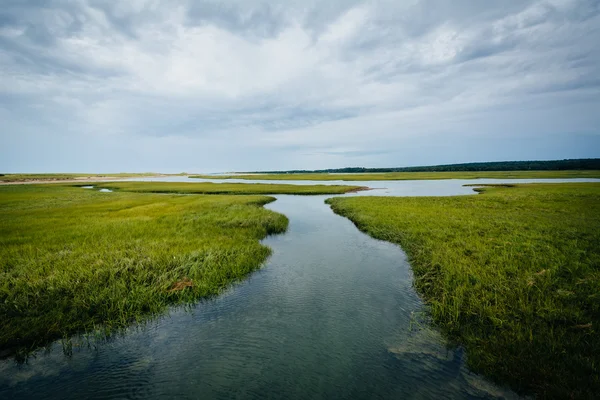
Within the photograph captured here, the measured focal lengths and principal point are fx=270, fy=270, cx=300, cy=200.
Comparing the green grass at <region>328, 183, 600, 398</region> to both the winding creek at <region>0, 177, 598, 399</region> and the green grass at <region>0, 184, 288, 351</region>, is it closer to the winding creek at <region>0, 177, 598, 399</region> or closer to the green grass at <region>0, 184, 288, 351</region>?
the winding creek at <region>0, 177, 598, 399</region>

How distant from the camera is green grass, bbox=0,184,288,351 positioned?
9.02m

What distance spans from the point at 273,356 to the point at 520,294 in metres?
9.17

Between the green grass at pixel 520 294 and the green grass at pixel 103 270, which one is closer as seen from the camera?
Answer: the green grass at pixel 520 294

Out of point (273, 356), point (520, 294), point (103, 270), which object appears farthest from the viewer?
point (103, 270)

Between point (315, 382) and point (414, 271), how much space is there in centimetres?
912

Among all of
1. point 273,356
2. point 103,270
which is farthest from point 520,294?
point 103,270

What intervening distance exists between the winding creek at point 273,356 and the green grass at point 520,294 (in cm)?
85

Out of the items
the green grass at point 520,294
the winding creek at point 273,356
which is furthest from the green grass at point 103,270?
the green grass at point 520,294

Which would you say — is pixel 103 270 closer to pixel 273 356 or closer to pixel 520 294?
pixel 273 356

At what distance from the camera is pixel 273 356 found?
25.6ft

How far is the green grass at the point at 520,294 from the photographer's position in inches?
254

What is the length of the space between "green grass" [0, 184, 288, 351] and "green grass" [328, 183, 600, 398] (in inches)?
375

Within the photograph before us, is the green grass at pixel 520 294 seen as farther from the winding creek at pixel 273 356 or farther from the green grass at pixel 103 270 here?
the green grass at pixel 103 270

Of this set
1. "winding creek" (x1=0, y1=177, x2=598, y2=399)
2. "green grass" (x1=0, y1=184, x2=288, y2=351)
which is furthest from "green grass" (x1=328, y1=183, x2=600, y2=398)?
"green grass" (x1=0, y1=184, x2=288, y2=351)
